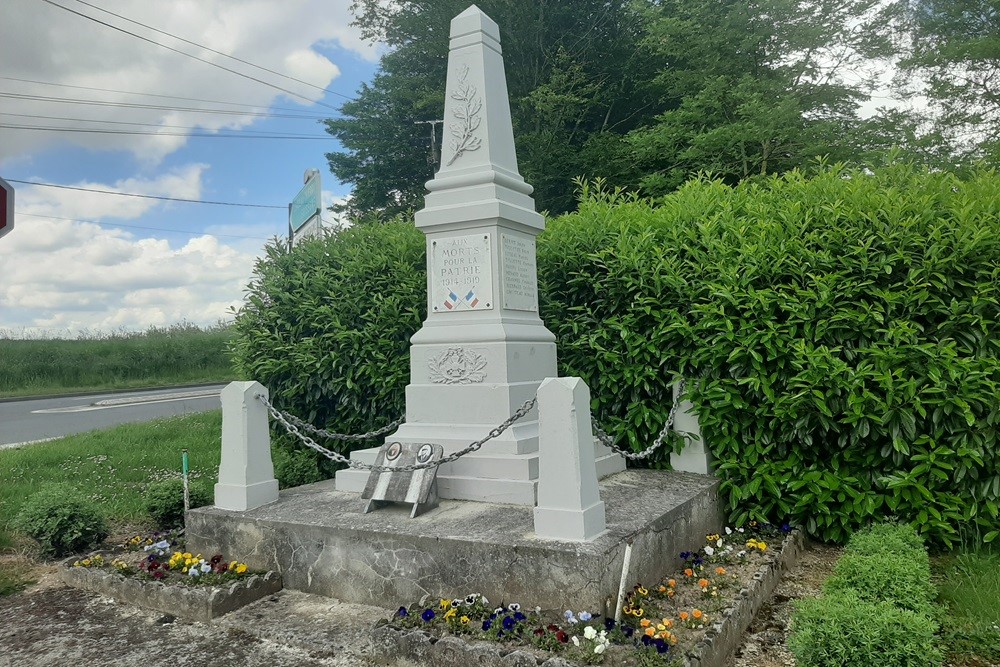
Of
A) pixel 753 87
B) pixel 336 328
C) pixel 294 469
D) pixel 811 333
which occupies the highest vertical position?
pixel 753 87

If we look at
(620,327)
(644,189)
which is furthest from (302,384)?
(644,189)

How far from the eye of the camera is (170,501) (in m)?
5.89

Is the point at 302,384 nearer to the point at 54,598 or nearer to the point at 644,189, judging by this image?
the point at 54,598

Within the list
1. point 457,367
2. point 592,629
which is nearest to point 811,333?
point 457,367

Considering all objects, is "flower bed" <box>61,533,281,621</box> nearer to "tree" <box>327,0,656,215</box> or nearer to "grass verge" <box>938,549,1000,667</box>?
"grass verge" <box>938,549,1000,667</box>

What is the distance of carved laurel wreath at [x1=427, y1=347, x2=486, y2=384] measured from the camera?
5.38 metres

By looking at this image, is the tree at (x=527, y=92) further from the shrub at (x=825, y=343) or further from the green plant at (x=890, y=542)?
the green plant at (x=890, y=542)

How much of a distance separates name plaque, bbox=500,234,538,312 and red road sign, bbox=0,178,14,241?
3487mm

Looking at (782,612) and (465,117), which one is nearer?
(782,612)

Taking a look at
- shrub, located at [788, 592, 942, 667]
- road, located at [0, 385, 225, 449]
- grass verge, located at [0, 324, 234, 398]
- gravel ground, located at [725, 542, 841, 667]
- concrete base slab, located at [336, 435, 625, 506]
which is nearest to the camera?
shrub, located at [788, 592, 942, 667]

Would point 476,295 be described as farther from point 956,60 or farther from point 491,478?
point 956,60

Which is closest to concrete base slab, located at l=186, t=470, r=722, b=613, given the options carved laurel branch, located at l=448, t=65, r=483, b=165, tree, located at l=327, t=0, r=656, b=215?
carved laurel branch, located at l=448, t=65, r=483, b=165

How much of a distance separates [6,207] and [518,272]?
3707mm

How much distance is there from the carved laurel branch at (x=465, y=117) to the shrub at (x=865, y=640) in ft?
14.3
